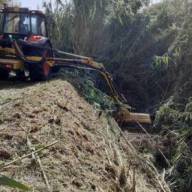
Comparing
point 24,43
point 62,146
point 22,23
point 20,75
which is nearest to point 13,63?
point 24,43

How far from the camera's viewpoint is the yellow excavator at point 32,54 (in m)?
9.02

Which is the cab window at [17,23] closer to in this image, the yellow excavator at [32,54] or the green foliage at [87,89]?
the yellow excavator at [32,54]

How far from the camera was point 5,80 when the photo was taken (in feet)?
32.8

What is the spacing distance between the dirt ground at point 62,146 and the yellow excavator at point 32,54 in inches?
41.2

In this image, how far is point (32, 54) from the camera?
9273mm

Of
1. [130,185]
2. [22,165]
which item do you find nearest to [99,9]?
[130,185]

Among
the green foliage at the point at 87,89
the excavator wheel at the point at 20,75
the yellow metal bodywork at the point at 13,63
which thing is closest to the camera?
the yellow metal bodywork at the point at 13,63

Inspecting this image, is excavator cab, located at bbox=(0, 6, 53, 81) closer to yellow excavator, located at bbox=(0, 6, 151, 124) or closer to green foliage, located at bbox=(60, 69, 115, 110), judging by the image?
yellow excavator, located at bbox=(0, 6, 151, 124)

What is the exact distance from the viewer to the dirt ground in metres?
4.11

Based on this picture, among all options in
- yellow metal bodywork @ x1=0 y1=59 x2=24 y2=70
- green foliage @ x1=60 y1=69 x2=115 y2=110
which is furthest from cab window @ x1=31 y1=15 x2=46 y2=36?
yellow metal bodywork @ x1=0 y1=59 x2=24 y2=70

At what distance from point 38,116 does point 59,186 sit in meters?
2.05

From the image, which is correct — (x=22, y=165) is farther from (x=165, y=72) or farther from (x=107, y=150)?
(x=165, y=72)

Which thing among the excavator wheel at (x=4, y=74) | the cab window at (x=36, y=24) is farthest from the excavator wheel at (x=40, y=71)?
the cab window at (x=36, y=24)

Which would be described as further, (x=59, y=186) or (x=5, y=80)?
(x=5, y=80)
